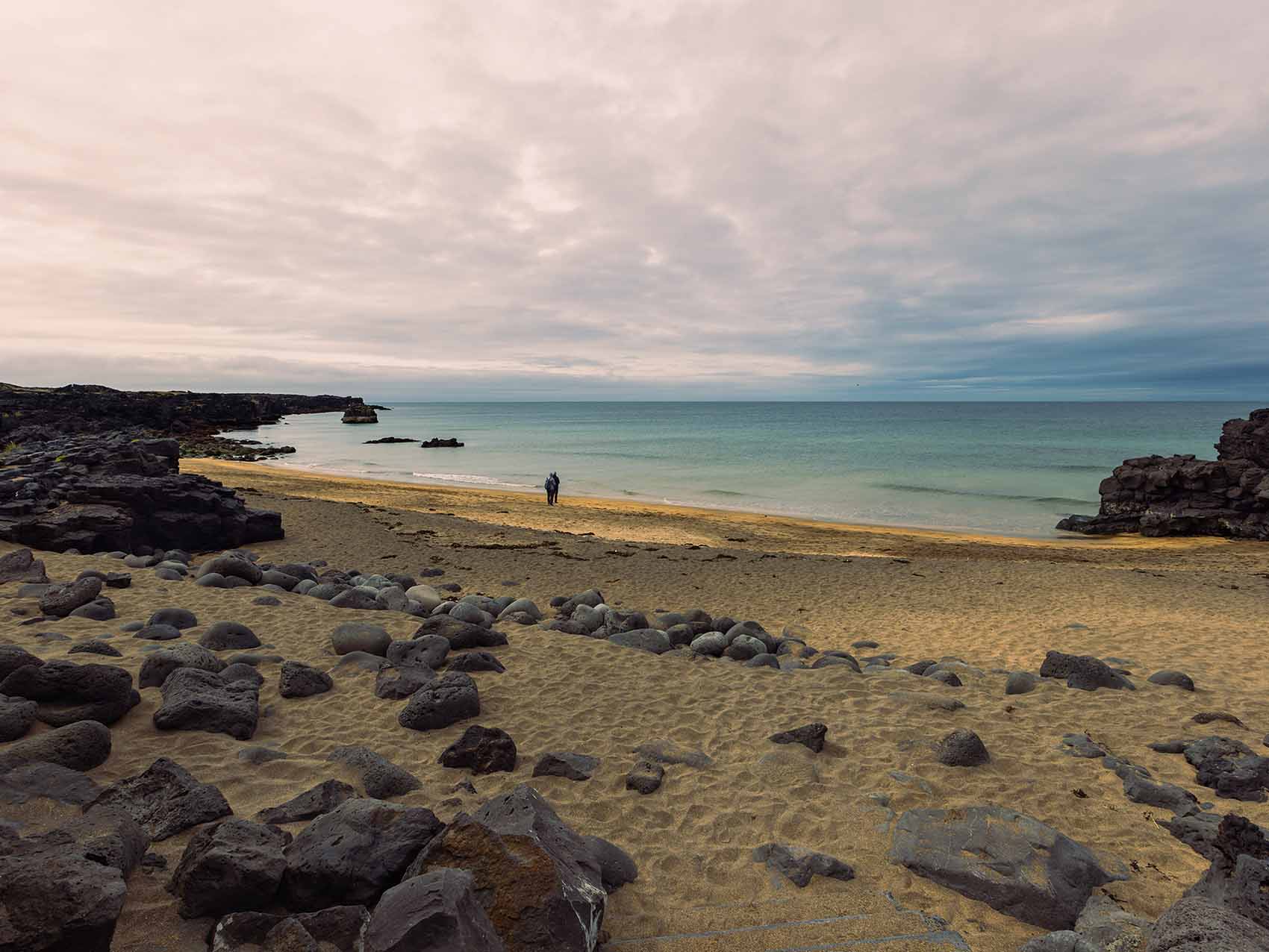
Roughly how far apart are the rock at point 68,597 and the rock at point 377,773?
17.6 feet

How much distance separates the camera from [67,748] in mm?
4562

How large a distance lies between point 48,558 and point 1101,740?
15679 mm

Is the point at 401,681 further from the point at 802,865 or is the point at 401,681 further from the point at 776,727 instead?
the point at 802,865

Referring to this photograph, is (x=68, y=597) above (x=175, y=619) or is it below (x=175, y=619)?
above

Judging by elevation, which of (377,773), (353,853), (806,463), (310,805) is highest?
(806,463)

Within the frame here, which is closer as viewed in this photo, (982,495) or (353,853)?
(353,853)

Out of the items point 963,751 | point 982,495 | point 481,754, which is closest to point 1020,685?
point 963,751

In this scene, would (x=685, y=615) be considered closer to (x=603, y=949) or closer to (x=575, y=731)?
(x=575, y=731)

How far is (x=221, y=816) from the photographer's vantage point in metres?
4.06

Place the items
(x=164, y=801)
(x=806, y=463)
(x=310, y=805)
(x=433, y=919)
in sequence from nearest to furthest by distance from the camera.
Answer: (x=433, y=919) → (x=164, y=801) → (x=310, y=805) → (x=806, y=463)

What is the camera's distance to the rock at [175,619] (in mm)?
8016

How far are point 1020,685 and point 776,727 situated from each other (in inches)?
145

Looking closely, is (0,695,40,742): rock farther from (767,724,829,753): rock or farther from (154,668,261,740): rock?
(767,724,829,753): rock

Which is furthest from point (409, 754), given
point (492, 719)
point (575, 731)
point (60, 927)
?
point (60, 927)
